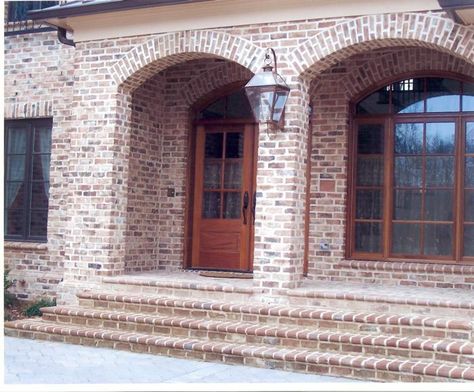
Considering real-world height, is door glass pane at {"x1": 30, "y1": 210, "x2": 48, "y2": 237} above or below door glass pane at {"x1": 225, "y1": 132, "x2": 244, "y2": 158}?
below

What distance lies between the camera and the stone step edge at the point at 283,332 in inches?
275

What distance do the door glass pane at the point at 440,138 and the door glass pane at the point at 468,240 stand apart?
971 mm

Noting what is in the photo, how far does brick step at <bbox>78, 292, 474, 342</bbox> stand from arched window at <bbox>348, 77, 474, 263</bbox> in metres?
1.90

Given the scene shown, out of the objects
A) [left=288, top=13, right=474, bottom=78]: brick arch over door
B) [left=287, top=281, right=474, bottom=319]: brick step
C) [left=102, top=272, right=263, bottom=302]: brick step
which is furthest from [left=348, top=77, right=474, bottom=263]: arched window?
[left=102, top=272, right=263, bottom=302]: brick step

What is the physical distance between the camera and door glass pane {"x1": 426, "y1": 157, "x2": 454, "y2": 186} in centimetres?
918

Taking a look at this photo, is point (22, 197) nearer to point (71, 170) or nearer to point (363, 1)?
point (71, 170)

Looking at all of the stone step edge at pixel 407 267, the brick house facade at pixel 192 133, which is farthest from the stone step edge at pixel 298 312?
the stone step edge at pixel 407 267

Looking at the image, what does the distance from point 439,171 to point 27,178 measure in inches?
244

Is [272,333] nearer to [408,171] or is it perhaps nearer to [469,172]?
[408,171]

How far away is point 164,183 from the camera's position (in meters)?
10.7

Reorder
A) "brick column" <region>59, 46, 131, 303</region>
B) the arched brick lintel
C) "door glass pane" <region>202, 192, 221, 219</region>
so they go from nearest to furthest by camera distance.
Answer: the arched brick lintel → "brick column" <region>59, 46, 131, 303</region> → "door glass pane" <region>202, 192, 221, 219</region>

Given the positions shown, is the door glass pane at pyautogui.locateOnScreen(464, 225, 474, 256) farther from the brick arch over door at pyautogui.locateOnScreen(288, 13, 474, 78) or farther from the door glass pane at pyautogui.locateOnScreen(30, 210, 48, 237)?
the door glass pane at pyautogui.locateOnScreen(30, 210, 48, 237)

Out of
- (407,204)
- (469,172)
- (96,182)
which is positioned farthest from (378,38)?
(96,182)

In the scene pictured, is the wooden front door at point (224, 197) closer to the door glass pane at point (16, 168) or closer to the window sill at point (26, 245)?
the window sill at point (26, 245)
